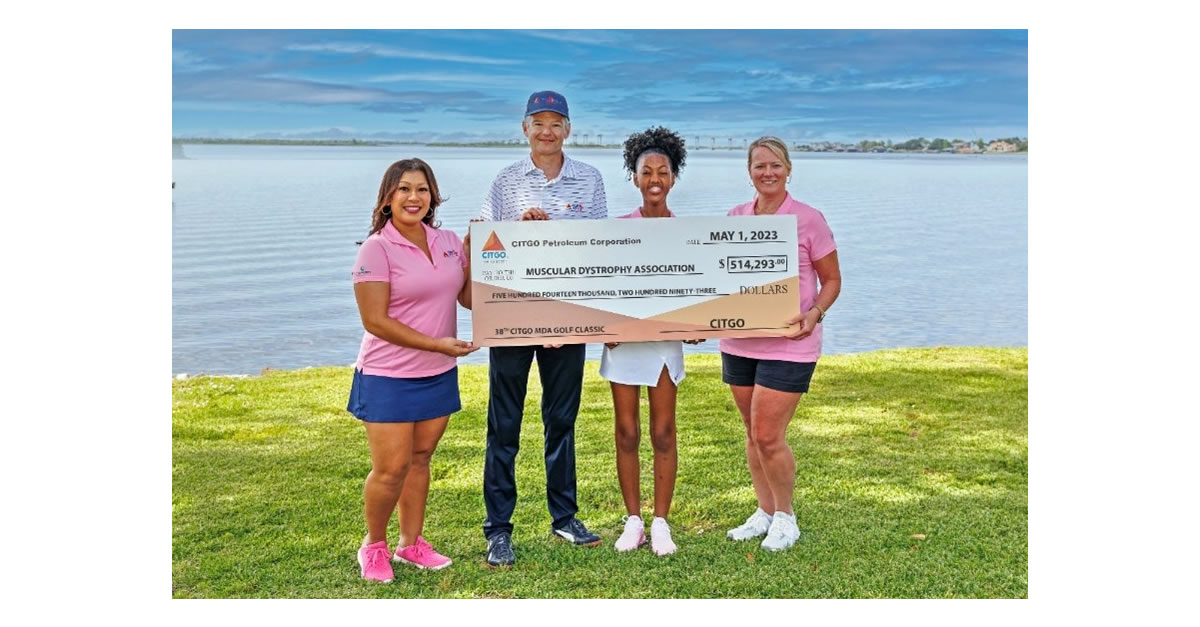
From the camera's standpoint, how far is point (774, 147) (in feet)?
13.7

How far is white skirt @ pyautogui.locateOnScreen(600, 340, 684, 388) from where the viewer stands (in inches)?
167

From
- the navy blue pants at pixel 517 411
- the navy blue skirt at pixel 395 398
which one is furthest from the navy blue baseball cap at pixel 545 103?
the navy blue skirt at pixel 395 398

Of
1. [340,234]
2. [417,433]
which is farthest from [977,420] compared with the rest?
[340,234]

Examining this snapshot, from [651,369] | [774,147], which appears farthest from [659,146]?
[651,369]

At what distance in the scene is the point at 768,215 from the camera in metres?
4.18

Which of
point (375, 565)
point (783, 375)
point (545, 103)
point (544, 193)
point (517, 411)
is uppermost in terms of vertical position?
point (545, 103)

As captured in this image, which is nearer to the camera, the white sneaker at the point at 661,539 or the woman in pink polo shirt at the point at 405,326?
the woman in pink polo shirt at the point at 405,326

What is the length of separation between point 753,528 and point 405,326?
1.82m

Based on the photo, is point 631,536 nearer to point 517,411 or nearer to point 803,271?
→ point 517,411

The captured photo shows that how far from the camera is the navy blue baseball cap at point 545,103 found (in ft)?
13.4

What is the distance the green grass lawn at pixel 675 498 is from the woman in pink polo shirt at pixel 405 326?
0.62m

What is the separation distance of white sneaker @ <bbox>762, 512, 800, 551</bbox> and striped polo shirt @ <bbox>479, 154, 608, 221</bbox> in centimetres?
146

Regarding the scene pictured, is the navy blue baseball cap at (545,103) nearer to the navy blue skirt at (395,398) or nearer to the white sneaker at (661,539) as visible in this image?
the navy blue skirt at (395,398)

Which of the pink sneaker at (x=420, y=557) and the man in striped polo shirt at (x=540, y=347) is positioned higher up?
the man in striped polo shirt at (x=540, y=347)
